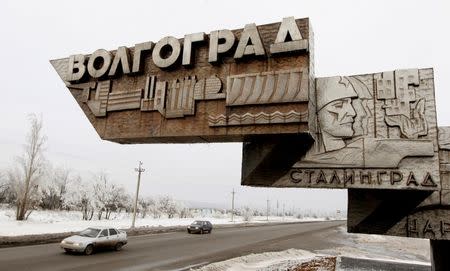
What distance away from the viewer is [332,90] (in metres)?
7.82

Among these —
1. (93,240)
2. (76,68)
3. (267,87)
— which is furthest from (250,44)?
(93,240)

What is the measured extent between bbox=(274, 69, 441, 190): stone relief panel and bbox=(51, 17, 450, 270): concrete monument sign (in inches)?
0.8

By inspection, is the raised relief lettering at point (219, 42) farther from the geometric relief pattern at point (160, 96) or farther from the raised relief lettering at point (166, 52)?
the raised relief lettering at point (166, 52)

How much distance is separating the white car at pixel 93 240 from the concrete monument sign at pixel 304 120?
10586 mm

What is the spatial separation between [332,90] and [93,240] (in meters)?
14.7

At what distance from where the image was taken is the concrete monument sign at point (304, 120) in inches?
283

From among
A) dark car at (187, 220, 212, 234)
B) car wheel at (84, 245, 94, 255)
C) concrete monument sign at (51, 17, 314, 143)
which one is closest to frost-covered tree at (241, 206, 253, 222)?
dark car at (187, 220, 212, 234)

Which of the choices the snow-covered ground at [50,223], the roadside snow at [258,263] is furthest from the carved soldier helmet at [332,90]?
the snow-covered ground at [50,223]

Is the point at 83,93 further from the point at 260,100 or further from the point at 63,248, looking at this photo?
the point at 63,248

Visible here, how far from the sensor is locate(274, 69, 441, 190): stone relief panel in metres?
7.08

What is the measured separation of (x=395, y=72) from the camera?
759 cm

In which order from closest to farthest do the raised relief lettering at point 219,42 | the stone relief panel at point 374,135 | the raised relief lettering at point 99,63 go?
1. the stone relief panel at point 374,135
2. the raised relief lettering at point 219,42
3. the raised relief lettering at point 99,63

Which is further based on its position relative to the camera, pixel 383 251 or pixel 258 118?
pixel 383 251

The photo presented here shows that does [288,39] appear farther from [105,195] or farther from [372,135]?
[105,195]
